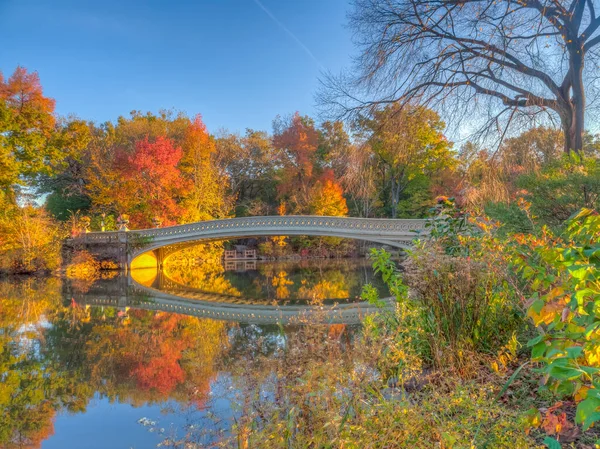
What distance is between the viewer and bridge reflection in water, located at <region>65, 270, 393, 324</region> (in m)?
7.61

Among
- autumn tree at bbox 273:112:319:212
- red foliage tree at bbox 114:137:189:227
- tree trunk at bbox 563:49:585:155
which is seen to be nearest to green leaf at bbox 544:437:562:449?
tree trunk at bbox 563:49:585:155

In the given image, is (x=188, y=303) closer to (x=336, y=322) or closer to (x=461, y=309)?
(x=336, y=322)

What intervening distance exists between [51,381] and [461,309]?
3.90 metres

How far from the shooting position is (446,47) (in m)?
5.59

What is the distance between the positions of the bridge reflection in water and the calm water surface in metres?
0.04

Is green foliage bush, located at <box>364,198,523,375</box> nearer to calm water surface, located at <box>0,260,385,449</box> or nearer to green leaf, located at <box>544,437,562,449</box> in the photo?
calm water surface, located at <box>0,260,385,449</box>

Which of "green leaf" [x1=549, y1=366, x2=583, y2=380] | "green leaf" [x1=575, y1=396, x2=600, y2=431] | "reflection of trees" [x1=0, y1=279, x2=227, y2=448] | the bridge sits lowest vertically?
"reflection of trees" [x1=0, y1=279, x2=227, y2=448]

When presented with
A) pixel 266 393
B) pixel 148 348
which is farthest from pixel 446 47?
pixel 148 348

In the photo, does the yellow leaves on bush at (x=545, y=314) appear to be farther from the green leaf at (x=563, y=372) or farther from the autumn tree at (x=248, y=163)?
the autumn tree at (x=248, y=163)

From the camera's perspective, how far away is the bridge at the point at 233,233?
47.3 feet

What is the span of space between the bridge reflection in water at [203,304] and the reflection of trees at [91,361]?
782 mm

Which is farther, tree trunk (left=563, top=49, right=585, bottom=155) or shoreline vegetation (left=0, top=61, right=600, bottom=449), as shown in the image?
tree trunk (left=563, top=49, right=585, bottom=155)

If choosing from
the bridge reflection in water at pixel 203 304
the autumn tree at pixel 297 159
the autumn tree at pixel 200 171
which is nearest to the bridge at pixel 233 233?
the autumn tree at pixel 200 171

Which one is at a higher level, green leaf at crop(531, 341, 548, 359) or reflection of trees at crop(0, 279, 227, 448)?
green leaf at crop(531, 341, 548, 359)
